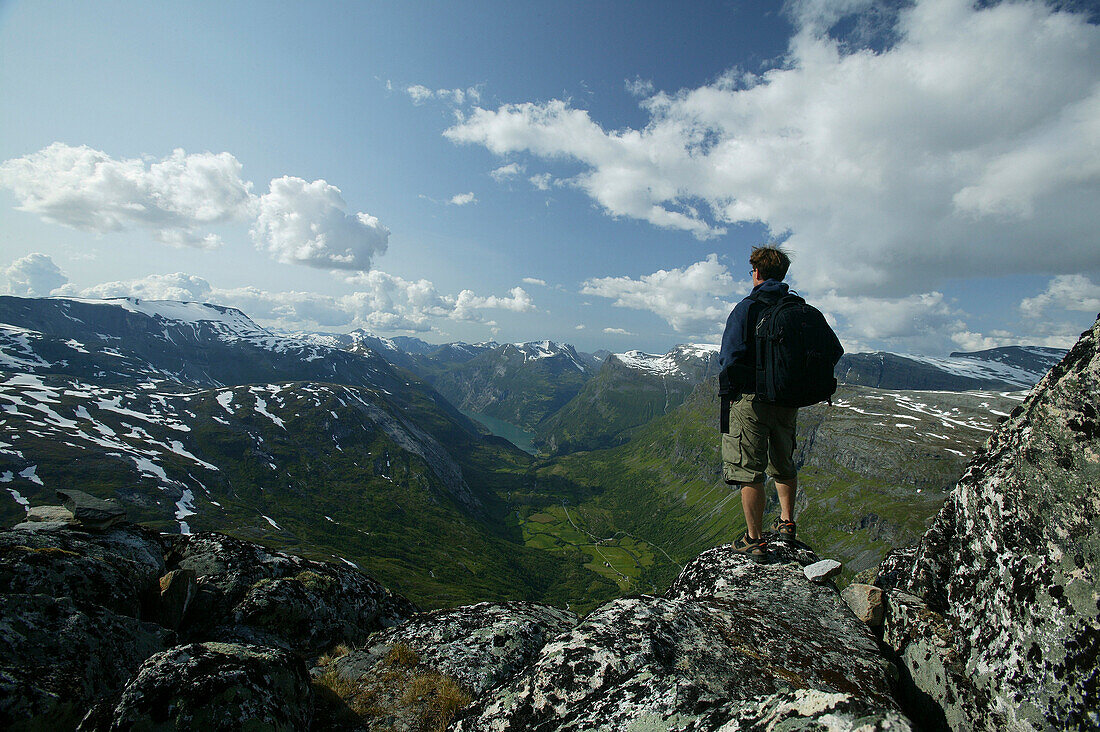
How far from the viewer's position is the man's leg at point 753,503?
929 centimetres

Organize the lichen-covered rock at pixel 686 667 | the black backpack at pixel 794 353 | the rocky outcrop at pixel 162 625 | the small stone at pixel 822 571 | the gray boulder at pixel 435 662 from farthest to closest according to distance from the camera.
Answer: the small stone at pixel 822 571
the gray boulder at pixel 435 662
the black backpack at pixel 794 353
the rocky outcrop at pixel 162 625
the lichen-covered rock at pixel 686 667

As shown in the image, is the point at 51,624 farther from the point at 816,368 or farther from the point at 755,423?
the point at 816,368

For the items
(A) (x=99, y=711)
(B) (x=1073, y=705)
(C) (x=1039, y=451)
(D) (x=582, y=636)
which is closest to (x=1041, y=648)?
(B) (x=1073, y=705)

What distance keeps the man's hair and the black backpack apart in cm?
99

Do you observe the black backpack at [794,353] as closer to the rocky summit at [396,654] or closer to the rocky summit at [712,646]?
the rocky summit at [712,646]

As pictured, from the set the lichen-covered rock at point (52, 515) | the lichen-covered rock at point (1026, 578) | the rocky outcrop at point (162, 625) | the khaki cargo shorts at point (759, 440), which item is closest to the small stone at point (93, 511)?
the rocky outcrop at point (162, 625)

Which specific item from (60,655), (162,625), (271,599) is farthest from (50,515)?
(60,655)

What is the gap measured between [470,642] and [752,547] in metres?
6.83

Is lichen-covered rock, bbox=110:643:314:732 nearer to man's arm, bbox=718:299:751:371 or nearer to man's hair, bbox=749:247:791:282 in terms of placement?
man's arm, bbox=718:299:751:371

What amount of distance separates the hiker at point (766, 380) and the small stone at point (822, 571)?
3.76 feet

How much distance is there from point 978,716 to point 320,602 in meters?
13.8

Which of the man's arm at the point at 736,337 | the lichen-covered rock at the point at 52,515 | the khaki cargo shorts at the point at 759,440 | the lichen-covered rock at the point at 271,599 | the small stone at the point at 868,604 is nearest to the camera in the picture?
the small stone at the point at 868,604

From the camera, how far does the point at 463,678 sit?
8.98 meters

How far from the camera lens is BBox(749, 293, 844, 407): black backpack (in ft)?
26.1
